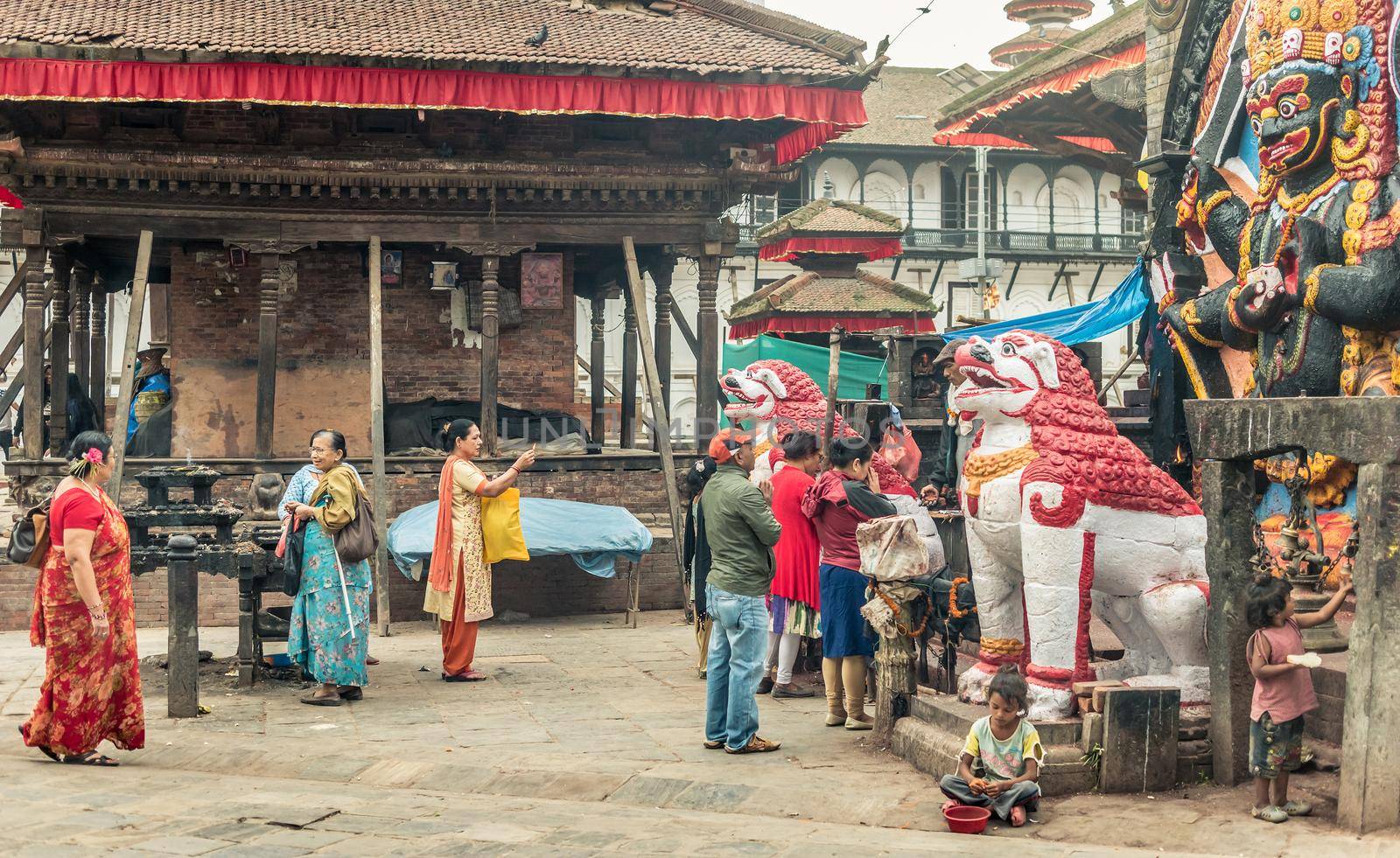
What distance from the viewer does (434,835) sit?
656cm

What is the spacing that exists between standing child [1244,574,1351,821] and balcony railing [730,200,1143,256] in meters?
38.5

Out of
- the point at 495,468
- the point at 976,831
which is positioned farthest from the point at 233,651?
the point at 976,831

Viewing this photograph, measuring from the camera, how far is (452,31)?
15906mm

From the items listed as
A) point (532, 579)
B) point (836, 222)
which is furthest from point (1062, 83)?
point (836, 222)

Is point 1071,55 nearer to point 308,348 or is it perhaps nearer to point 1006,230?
point 308,348

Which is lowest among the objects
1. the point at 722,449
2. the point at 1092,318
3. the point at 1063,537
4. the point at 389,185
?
the point at 1063,537

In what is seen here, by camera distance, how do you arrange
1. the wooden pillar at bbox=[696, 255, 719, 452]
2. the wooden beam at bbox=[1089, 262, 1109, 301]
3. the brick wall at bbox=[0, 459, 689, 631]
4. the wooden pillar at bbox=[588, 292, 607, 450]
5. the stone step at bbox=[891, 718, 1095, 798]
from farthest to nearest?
the wooden beam at bbox=[1089, 262, 1109, 301], the wooden pillar at bbox=[588, 292, 607, 450], the wooden pillar at bbox=[696, 255, 719, 452], the brick wall at bbox=[0, 459, 689, 631], the stone step at bbox=[891, 718, 1095, 798]

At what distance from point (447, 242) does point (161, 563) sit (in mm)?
7060

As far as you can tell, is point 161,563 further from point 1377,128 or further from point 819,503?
point 1377,128

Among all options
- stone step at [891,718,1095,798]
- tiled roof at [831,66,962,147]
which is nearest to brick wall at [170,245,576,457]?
stone step at [891,718,1095,798]

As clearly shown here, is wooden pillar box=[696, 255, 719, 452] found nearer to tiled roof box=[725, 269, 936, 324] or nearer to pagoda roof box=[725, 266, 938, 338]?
pagoda roof box=[725, 266, 938, 338]

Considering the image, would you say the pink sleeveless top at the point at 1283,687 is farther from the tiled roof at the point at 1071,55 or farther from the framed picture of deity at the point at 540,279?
the framed picture of deity at the point at 540,279

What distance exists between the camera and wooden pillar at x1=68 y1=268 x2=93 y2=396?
62.7ft

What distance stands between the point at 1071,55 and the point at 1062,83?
31 centimetres
